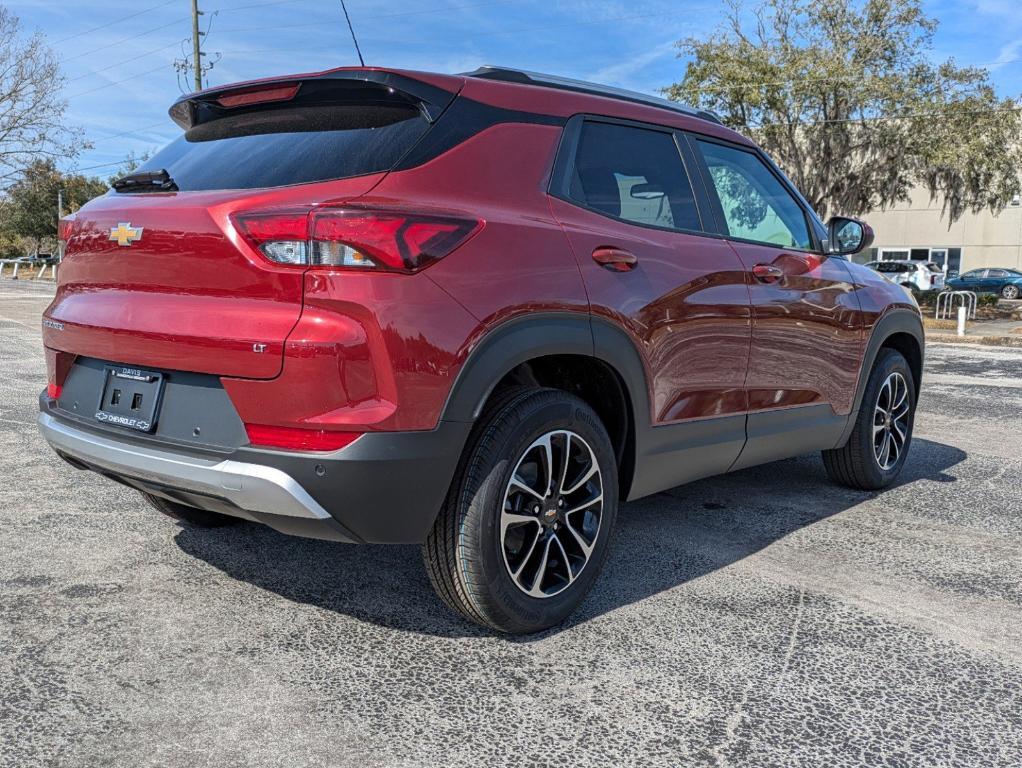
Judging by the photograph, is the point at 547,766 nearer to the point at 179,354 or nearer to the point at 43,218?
the point at 179,354

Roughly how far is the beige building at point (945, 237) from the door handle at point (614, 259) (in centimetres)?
4634

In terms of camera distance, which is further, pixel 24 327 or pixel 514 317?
pixel 24 327

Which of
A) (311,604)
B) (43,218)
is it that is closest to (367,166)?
(311,604)

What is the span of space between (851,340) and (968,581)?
1.39 metres

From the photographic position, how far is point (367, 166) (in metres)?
2.71

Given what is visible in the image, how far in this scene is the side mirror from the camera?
4.66 metres

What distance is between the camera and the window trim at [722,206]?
154 inches

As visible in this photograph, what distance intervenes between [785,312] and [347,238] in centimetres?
232

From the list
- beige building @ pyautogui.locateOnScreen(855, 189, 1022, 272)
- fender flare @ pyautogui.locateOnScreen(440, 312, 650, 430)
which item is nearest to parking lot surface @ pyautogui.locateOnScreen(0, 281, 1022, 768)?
fender flare @ pyautogui.locateOnScreen(440, 312, 650, 430)

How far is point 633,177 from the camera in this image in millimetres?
3533

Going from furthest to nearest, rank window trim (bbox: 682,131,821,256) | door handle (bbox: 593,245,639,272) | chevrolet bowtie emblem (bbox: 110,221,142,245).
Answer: window trim (bbox: 682,131,821,256) → door handle (bbox: 593,245,639,272) → chevrolet bowtie emblem (bbox: 110,221,142,245)

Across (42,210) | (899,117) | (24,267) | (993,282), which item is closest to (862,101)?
(899,117)

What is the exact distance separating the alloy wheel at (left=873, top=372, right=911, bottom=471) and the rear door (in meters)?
3.26

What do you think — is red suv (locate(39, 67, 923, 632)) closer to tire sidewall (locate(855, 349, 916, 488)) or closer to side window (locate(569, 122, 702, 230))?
side window (locate(569, 122, 702, 230))
